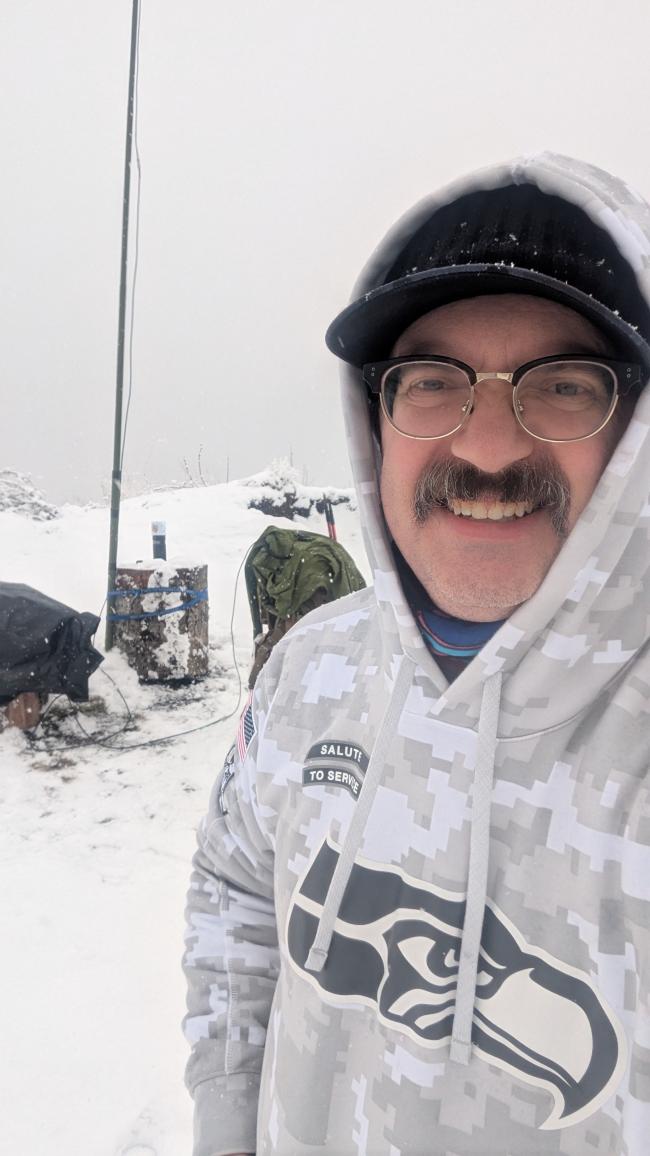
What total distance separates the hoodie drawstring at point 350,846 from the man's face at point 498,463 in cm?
24

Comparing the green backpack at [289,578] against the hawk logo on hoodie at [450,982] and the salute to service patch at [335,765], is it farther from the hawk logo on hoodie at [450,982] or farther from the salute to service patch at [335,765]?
the hawk logo on hoodie at [450,982]

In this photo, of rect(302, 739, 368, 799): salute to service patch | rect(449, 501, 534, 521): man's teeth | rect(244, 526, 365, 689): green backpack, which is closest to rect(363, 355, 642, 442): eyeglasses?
rect(449, 501, 534, 521): man's teeth

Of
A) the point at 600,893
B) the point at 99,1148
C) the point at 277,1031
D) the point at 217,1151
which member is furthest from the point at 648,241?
the point at 99,1148

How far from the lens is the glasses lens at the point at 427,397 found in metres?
0.99

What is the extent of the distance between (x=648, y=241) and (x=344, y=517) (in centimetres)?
1266

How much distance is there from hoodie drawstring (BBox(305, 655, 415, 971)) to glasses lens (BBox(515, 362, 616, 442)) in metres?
0.52

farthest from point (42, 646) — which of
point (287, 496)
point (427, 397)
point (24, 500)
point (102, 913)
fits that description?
point (287, 496)

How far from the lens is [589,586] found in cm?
84

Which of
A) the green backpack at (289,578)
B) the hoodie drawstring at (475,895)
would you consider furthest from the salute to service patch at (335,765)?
the green backpack at (289,578)

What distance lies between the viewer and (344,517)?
44.3ft

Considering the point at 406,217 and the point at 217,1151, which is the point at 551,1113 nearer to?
the point at 217,1151

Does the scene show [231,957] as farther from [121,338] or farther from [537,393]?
[121,338]

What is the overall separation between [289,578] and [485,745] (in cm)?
409

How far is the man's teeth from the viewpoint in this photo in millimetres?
918
